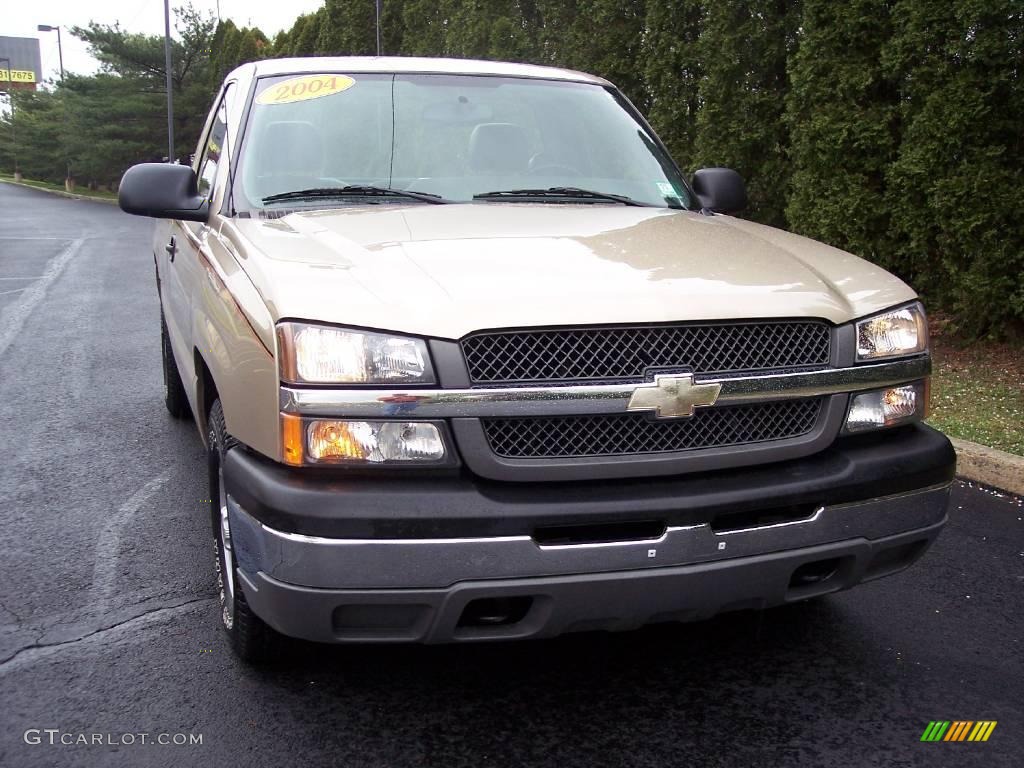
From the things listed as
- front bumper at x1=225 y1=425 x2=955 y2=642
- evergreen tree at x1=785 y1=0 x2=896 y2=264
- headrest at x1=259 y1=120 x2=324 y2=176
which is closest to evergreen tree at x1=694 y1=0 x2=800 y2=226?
evergreen tree at x1=785 y1=0 x2=896 y2=264

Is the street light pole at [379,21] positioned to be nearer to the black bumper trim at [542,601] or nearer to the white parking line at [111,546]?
the white parking line at [111,546]

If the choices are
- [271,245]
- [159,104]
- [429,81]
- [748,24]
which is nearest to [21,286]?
[748,24]

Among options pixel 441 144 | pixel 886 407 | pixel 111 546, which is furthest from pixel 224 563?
pixel 886 407

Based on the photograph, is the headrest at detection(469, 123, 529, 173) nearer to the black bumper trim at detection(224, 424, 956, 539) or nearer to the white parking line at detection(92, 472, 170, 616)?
the black bumper trim at detection(224, 424, 956, 539)

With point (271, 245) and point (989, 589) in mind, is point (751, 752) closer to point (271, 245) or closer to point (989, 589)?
point (989, 589)

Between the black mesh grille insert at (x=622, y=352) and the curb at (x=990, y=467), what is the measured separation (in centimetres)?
290

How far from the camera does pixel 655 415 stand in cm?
266

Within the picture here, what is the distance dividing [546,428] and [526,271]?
0.45 m

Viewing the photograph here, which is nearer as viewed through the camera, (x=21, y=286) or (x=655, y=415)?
(x=655, y=415)

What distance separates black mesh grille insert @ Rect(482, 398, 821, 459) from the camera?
262cm

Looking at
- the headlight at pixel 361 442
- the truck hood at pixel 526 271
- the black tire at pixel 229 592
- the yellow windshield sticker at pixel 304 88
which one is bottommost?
the black tire at pixel 229 592

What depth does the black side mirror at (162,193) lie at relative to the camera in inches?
149

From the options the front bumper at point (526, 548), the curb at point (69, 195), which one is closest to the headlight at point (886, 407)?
the front bumper at point (526, 548)

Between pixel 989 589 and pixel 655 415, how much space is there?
6.69ft
